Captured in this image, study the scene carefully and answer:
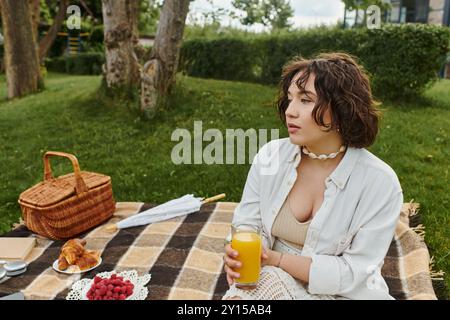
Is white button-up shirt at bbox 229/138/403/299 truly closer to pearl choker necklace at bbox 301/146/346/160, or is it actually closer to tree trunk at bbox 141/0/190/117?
pearl choker necklace at bbox 301/146/346/160

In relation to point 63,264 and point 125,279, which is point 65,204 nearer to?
point 63,264

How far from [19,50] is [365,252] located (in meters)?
10.0

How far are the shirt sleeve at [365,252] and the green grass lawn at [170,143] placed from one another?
140 cm

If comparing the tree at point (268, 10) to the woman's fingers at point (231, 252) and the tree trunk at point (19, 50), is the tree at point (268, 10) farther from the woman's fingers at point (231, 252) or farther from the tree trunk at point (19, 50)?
the woman's fingers at point (231, 252)

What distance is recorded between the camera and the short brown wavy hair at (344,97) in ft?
6.99

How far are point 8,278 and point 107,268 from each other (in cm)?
60

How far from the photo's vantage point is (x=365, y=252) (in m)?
2.10

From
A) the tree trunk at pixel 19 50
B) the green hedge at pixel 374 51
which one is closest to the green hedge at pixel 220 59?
the green hedge at pixel 374 51

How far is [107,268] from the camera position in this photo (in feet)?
10.1

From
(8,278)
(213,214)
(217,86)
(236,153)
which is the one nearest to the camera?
(8,278)

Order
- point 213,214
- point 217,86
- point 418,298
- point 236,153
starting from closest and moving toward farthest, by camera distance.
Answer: point 418,298 < point 213,214 < point 236,153 < point 217,86
